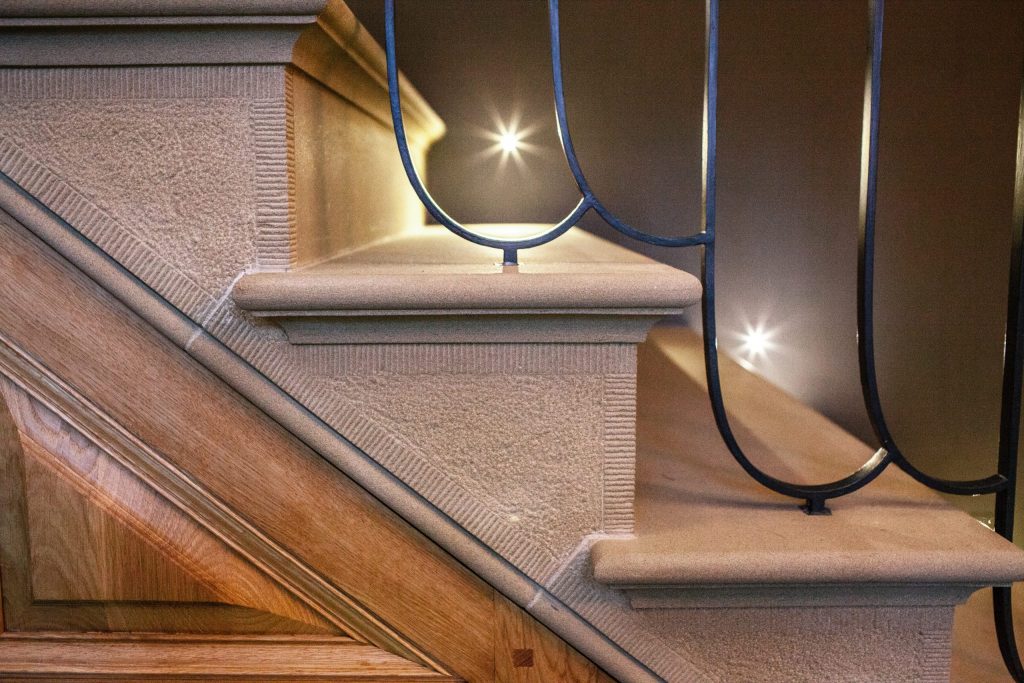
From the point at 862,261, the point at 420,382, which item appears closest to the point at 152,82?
the point at 420,382

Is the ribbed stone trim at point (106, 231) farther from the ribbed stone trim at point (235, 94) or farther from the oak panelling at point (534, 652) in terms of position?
the oak panelling at point (534, 652)

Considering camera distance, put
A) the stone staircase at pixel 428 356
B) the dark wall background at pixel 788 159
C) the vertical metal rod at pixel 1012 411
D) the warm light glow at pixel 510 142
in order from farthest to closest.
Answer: the warm light glow at pixel 510 142 → the dark wall background at pixel 788 159 → the vertical metal rod at pixel 1012 411 → the stone staircase at pixel 428 356

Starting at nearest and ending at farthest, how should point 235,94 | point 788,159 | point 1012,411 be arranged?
1. point 235,94
2. point 1012,411
3. point 788,159

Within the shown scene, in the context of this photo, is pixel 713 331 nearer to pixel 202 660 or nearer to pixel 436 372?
pixel 436 372

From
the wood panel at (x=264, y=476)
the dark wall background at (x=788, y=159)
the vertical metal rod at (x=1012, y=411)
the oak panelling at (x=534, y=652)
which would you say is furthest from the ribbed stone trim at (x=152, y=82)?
the dark wall background at (x=788, y=159)

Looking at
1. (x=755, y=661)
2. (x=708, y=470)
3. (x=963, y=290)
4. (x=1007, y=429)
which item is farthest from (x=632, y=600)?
(x=963, y=290)

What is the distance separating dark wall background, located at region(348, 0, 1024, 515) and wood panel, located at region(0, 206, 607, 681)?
7.29ft

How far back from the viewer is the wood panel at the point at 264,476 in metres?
0.63

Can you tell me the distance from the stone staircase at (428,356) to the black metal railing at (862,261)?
4 cm

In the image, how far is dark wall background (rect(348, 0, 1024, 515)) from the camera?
8.64ft

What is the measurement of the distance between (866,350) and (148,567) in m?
0.62

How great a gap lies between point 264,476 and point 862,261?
53 cm

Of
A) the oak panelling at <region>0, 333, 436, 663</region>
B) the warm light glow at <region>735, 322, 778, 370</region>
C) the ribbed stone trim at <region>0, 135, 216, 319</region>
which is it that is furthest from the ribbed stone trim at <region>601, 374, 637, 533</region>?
the warm light glow at <region>735, 322, 778, 370</region>

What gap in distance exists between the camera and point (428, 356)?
2.01 ft
